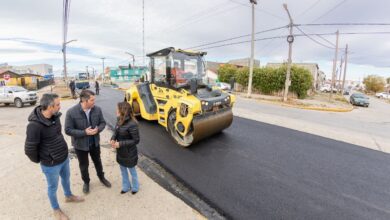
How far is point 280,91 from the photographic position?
21.5m

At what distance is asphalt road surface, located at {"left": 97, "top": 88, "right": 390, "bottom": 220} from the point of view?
3105 millimetres

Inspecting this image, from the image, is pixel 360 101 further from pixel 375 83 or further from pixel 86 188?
pixel 375 83

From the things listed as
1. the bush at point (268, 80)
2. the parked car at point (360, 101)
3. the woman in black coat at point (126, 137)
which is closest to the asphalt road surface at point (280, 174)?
the woman in black coat at point (126, 137)

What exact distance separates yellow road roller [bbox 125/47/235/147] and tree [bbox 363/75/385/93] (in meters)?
81.0

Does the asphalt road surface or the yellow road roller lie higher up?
the yellow road roller

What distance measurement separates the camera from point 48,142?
2.52m

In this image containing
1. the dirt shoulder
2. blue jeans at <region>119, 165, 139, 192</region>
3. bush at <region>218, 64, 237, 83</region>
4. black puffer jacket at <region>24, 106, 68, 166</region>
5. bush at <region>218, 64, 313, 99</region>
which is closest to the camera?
black puffer jacket at <region>24, 106, 68, 166</region>

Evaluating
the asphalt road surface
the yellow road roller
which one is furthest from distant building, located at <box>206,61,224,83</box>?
the asphalt road surface

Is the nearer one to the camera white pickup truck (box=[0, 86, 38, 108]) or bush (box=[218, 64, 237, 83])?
white pickup truck (box=[0, 86, 38, 108])

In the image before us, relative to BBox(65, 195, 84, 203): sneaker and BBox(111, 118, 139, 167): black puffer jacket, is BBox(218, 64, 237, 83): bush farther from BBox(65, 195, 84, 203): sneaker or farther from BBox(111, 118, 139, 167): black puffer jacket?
BBox(65, 195, 84, 203): sneaker

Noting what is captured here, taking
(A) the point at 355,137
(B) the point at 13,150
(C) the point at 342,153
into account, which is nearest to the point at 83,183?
(B) the point at 13,150

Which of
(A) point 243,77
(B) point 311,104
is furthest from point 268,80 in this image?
(B) point 311,104

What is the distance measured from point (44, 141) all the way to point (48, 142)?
4cm

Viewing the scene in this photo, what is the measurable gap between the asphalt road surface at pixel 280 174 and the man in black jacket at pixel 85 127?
1.64 metres
